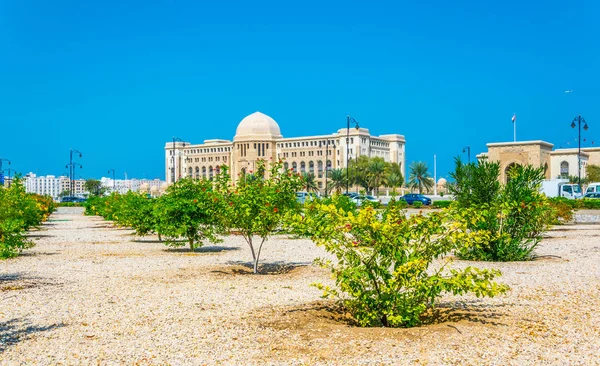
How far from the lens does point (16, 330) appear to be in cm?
703

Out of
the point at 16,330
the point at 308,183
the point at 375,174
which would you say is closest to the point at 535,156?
the point at 375,174

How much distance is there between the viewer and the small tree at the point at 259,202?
11789 mm

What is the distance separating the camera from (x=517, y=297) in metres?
8.78

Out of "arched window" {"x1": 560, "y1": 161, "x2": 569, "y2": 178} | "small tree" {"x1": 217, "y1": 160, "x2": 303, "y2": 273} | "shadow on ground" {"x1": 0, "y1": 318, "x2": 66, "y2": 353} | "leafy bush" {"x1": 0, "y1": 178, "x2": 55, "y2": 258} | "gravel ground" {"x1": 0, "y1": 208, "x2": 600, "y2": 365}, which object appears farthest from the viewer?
"arched window" {"x1": 560, "y1": 161, "x2": 569, "y2": 178}

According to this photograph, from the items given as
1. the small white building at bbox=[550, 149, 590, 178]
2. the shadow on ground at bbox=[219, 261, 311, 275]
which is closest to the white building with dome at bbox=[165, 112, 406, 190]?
the small white building at bbox=[550, 149, 590, 178]

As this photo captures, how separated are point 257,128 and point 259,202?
443 feet

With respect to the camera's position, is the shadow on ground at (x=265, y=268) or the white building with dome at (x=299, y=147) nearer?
the shadow on ground at (x=265, y=268)

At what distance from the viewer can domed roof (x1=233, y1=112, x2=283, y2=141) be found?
14525cm

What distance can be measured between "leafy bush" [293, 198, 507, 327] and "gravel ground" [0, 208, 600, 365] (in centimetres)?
32

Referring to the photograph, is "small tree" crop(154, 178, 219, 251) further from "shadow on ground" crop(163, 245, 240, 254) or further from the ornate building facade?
the ornate building facade

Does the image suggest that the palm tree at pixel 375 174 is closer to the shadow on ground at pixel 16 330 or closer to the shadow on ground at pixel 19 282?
the shadow on ground at pixel 19 282

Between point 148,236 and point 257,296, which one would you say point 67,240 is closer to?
point 148,236

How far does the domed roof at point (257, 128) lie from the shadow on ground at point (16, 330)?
137282 millimetres

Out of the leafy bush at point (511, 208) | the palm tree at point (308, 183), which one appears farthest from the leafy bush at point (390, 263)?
the leafy bush at point (511, 208)
